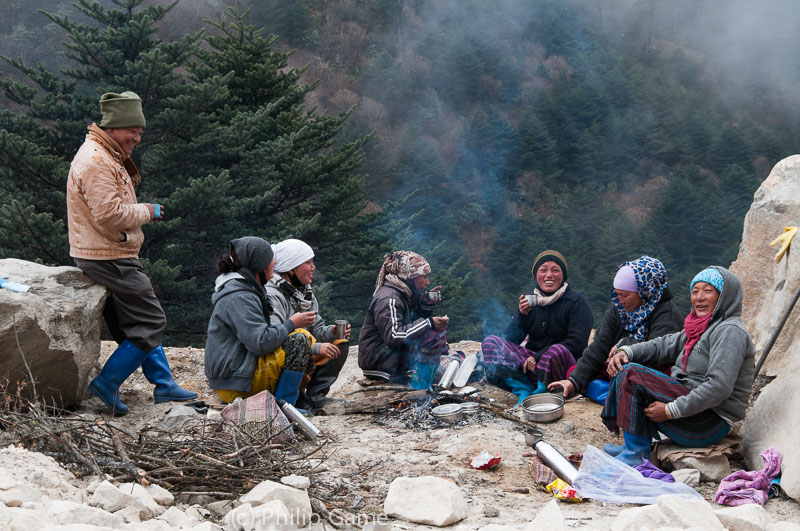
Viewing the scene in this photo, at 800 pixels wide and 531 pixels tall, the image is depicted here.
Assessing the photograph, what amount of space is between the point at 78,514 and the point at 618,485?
8.05 feet

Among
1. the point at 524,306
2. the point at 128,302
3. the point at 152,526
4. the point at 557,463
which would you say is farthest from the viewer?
the point at 524,306

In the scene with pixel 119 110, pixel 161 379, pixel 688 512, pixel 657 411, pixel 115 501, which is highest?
pixel 119 110

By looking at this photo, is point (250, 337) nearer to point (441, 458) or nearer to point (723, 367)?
point (441, 458)

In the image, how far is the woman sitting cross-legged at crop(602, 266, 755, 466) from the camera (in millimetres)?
3693

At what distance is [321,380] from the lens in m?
5.20

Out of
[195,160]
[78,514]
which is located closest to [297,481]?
[78,514]

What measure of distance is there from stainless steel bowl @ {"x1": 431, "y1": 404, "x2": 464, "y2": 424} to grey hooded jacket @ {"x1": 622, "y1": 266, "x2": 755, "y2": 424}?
141cm

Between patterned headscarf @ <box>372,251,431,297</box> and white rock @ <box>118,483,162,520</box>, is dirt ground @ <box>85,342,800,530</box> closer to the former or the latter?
white rock @ <box>118,483,162,520</box>

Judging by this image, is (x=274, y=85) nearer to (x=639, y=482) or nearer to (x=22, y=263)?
(x=22, y=263)

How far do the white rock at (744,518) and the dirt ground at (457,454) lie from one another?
0.42 meters

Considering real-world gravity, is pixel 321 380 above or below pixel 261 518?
below

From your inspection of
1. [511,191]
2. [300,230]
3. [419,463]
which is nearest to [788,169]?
[419,463]

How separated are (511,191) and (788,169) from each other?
19.8 m

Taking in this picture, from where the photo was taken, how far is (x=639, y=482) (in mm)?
3465
